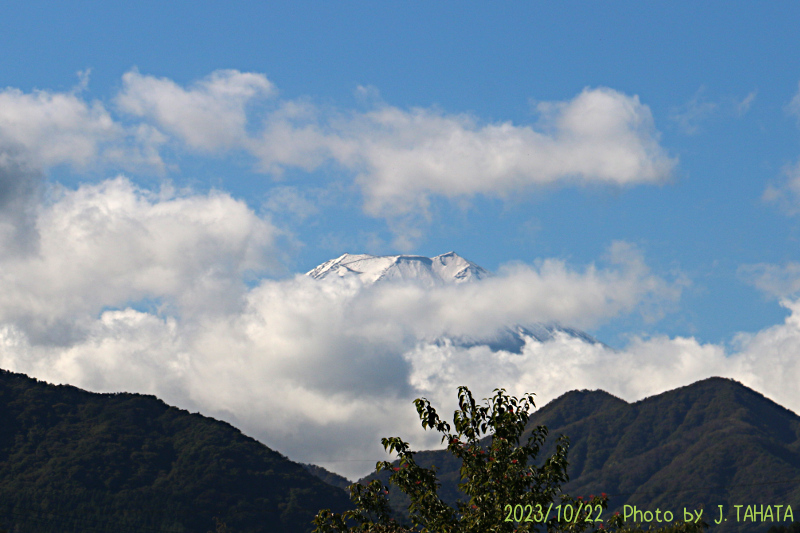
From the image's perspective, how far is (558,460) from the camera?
21.1 metres

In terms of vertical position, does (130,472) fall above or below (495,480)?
above

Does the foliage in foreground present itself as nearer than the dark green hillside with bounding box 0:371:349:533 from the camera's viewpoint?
Yes

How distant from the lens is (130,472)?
16938 cm

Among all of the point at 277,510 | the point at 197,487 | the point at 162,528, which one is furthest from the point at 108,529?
the point at 277,510

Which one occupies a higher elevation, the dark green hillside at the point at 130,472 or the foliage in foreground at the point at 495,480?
the dark green hillside at the point at 130,472

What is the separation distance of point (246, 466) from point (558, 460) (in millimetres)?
172539

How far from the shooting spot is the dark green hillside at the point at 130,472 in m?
150

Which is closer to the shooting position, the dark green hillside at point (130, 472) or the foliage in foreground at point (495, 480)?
the foliage in foreground at point (495, 480)

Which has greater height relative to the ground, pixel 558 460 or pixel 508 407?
pixel 508 407

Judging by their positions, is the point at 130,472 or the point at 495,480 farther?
the point at 130,472

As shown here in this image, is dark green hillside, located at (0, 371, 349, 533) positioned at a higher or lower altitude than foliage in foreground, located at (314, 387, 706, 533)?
higher

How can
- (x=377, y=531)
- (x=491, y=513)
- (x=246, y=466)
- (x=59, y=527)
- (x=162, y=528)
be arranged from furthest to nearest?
(x=246, y=466), (x=162, y=528), (x=59, y=527), (x=377, y=531), (x=491, y=513)

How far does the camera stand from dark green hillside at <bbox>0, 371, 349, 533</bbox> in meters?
150

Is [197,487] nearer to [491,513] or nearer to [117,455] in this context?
[117,455]
